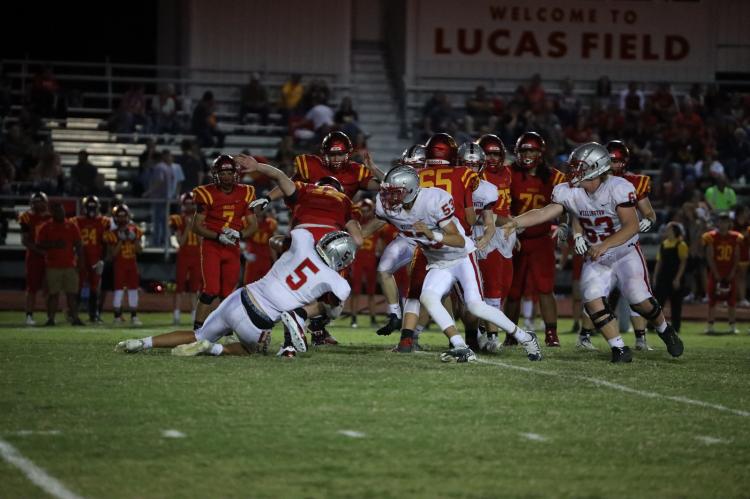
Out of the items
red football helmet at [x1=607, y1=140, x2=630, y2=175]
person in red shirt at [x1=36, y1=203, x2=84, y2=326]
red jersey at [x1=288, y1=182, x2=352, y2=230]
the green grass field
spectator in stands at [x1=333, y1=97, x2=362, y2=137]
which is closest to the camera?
the green grass field

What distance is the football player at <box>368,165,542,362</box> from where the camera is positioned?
9.75 metres

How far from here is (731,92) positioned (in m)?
27.7

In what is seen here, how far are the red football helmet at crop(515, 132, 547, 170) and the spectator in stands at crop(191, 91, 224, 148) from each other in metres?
11.0

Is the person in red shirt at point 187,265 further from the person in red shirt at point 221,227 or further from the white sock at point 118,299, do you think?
the person in red shirt at point 221,227

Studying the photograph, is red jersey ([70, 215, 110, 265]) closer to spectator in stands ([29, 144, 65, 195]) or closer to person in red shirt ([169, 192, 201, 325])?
person in red shirt ([169, 192, 201, 325])

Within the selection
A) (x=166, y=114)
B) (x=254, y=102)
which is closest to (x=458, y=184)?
(x=166, y=114)

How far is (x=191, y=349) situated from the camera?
9.99 metres

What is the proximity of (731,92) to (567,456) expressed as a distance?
22903mm

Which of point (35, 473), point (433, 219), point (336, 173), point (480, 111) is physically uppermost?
point (480, 111)

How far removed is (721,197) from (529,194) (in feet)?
34.3

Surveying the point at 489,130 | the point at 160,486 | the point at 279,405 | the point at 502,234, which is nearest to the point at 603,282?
the point at 502,234

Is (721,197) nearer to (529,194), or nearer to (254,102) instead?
(254,102)

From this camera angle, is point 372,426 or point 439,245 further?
point 439,245

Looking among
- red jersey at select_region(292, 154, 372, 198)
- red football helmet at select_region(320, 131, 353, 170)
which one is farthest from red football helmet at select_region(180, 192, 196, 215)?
red football helmet at select_region(320, 131, 353, 170)
